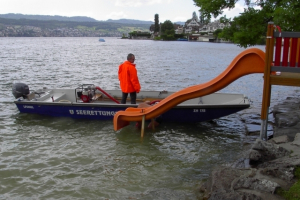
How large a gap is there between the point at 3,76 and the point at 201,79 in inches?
671

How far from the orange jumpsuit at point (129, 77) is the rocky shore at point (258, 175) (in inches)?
209

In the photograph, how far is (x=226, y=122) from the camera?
12.5 metres

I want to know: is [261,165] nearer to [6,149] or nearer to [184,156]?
[184,156]

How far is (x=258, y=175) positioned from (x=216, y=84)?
354 cm

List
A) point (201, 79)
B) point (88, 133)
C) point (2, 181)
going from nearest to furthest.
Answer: point (2, 181) → point (88, 133) → point (201, 79)

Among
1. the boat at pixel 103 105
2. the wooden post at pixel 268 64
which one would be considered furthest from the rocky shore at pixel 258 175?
the boat at pixel 103 105

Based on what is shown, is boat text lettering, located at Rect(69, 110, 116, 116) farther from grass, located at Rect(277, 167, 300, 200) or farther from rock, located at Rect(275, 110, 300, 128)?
grass, located at Rect(277, 167, 300, 200)

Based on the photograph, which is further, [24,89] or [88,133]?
[24,89]

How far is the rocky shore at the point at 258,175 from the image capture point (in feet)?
17.1

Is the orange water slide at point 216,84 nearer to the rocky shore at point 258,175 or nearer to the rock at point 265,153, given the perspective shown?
the rocky shore at point 258,175

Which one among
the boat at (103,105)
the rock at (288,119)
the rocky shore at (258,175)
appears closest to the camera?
the rocky shore at (258,175)

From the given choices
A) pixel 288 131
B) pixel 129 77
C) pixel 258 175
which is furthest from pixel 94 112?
pixel 258 175

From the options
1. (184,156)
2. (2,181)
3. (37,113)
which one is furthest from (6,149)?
(184,156)

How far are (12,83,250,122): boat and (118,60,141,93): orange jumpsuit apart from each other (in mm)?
609
